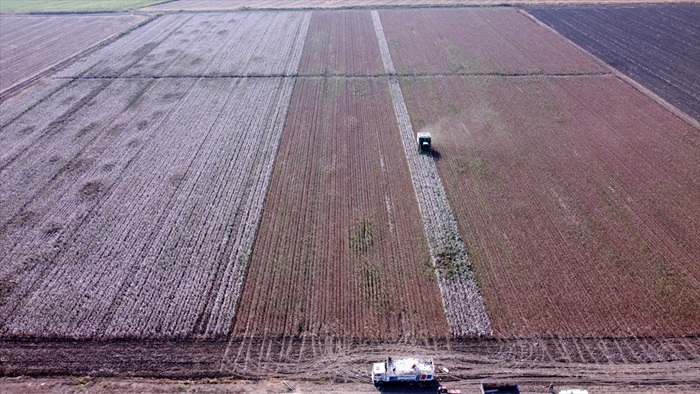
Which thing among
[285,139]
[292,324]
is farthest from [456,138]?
[292,324]

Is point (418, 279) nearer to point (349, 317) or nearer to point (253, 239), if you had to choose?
point (349, 317)

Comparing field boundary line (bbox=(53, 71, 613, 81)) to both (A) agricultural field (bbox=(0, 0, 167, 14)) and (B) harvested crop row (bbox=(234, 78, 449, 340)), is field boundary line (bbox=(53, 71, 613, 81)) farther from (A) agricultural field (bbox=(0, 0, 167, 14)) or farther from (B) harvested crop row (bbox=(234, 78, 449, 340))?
(A) agricultural field (bbox=(0, 0, 167, 14))

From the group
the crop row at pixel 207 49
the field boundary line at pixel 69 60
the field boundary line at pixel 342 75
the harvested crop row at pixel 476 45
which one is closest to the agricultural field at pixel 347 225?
the field boundary line at pixel 342 75

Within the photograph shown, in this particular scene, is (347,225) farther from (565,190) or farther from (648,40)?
(648,40)

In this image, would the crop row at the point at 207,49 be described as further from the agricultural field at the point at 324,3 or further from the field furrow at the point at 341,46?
the agricultural field at the point at 324,3

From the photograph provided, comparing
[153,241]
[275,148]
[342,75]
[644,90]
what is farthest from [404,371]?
[644,90]
